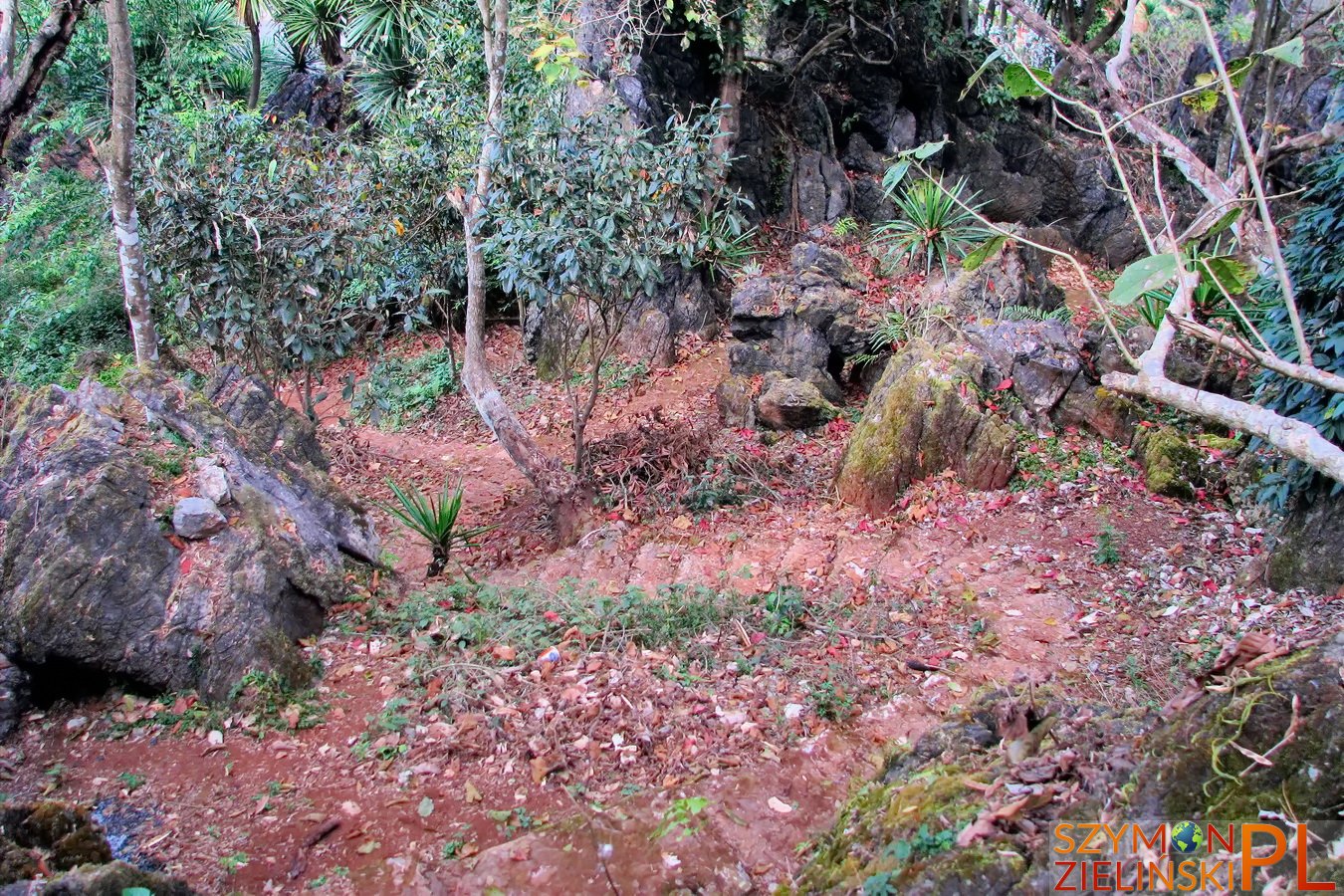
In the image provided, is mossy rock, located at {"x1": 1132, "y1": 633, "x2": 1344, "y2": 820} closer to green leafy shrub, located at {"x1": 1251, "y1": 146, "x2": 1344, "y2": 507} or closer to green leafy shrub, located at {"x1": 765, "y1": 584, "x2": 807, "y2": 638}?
green leafy shrub, located at {"x1": 765, "y1": 584, "x2": 807, "y2": 638}

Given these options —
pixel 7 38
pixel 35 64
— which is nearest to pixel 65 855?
pixel 35 64

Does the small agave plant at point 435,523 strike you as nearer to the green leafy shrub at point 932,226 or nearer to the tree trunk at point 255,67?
the green leafy shrub at point 932,226

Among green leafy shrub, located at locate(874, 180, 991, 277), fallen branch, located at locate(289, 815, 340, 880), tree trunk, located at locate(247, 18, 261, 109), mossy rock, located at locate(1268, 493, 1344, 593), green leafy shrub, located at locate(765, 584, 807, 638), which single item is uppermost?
tree trunk, located at locate(247, 18, 261, 109)

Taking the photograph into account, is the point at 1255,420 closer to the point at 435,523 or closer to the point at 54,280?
the point at 435,523

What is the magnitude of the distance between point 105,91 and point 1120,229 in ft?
58.0

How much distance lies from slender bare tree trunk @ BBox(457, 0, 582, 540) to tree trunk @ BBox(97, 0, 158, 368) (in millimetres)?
2373

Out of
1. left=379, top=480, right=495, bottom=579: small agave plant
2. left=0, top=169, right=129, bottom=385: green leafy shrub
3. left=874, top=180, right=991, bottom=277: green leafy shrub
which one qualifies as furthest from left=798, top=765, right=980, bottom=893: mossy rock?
left=0, top=169, right=129, bottom=385: green leafy shrub

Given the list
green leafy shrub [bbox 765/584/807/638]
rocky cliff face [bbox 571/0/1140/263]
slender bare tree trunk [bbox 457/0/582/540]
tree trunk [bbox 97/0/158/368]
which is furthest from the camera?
rocky cliff face [bbox 571/0/1140/263]

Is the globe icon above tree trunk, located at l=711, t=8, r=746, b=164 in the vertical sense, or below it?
below

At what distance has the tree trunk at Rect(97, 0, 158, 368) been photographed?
5793mm

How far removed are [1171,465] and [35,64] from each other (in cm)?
811

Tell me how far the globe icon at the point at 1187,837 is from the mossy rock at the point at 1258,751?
0.07m

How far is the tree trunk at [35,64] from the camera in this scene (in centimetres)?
468

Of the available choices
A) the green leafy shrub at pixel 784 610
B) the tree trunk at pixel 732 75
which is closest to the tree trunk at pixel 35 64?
the green leafy shrub at pixel 784 610
